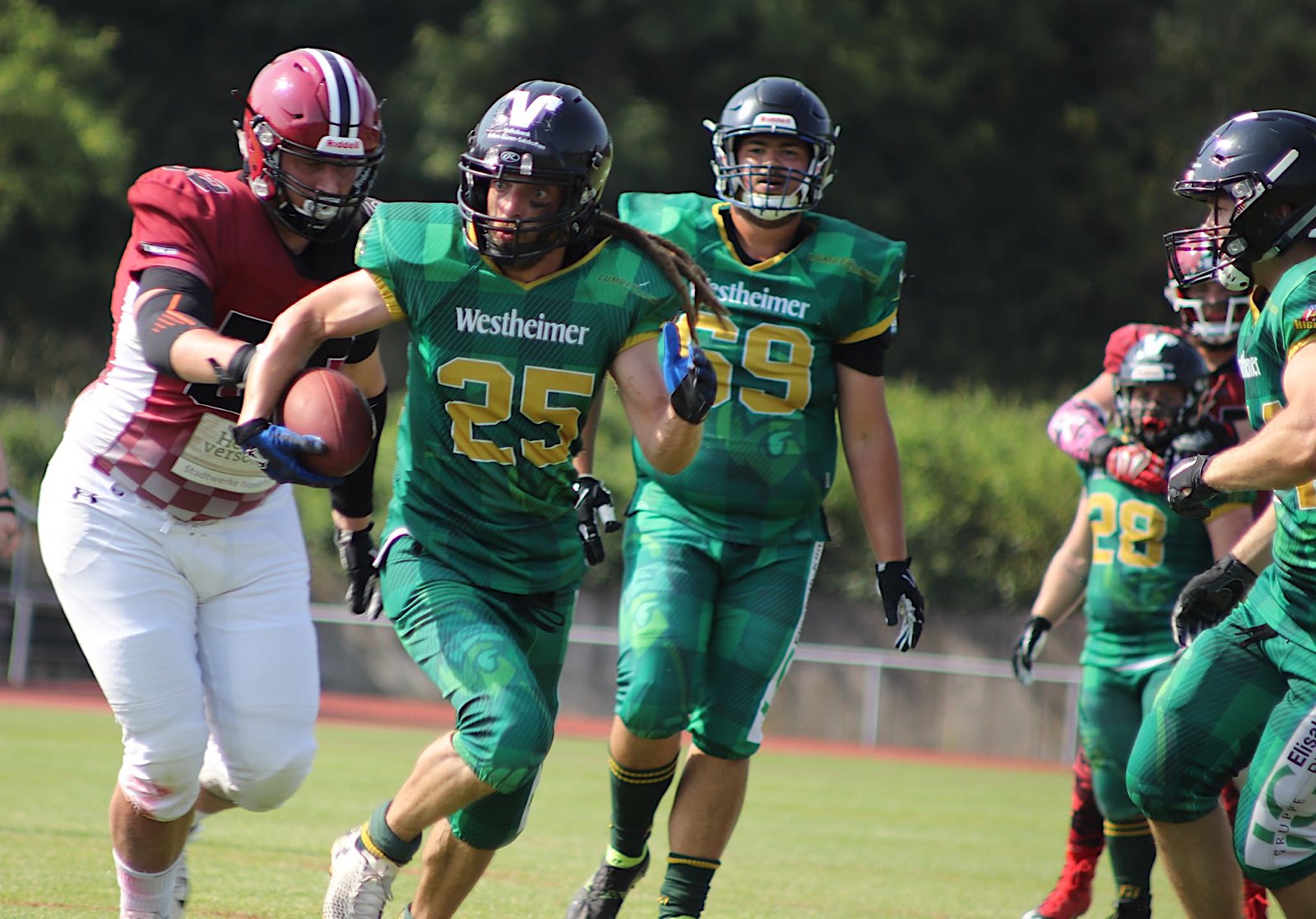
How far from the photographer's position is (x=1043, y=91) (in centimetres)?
2681

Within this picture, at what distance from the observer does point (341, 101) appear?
14.3ft

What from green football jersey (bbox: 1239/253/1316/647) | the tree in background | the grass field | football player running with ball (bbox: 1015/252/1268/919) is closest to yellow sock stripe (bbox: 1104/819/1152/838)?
football player running with ball (bbox: 1015/252/1268/919)

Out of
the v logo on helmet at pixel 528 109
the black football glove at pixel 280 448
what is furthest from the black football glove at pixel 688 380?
the black football glove at pixel 280 448

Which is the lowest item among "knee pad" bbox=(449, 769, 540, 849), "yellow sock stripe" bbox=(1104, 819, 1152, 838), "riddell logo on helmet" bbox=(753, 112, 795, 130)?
"yellow sock stripe" bbox=(1104, 819, 1152, 838)

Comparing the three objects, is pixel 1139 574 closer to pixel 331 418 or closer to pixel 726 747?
pixel 726 747

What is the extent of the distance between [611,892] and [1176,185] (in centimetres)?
253

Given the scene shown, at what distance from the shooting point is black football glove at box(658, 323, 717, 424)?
163 inches

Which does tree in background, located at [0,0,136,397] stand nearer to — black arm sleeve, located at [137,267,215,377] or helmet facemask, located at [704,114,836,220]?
helmet facemask, located at [704,114,836,220]

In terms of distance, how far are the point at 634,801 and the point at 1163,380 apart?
248 cm

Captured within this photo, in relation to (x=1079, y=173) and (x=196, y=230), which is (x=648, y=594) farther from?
(x=1079, y=173)

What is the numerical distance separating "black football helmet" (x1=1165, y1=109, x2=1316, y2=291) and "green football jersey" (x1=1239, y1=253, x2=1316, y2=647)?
0.54ft

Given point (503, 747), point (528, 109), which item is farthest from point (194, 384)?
point (503, 747)

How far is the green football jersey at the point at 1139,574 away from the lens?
246 inches

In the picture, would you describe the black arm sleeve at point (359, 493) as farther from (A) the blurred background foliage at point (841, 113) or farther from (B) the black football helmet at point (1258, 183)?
(A) the blurred background foliage at point (841, 113)
